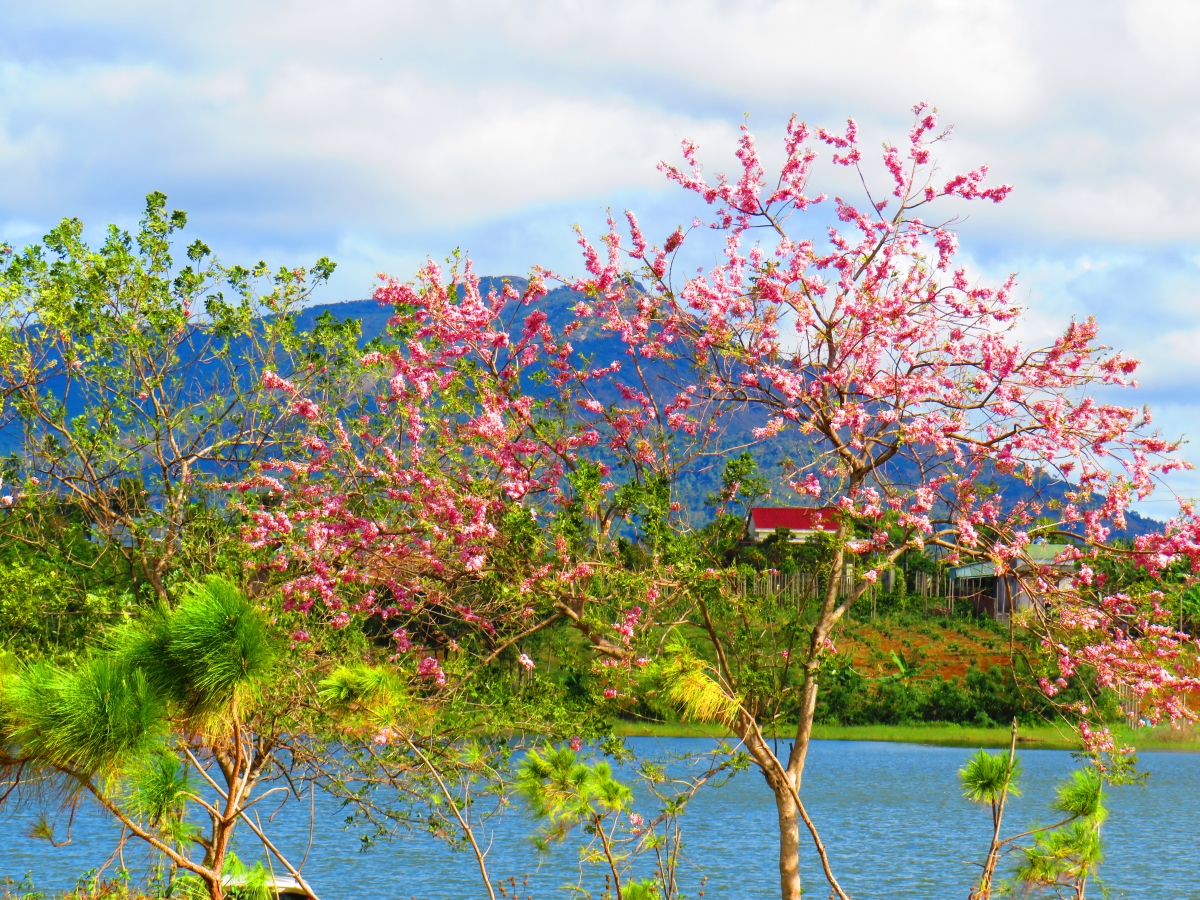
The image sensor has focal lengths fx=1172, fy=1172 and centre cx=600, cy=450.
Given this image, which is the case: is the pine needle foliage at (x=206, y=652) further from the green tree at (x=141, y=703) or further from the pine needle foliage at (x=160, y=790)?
the pine needle foliage at (x=160, y=790)

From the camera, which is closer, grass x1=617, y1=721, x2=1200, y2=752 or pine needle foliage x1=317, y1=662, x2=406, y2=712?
pine needle foliage x1=317, y1=662, x2=406, y2=712

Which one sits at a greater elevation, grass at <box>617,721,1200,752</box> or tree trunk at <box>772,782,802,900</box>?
tree trunk at <box>772,782,802,900</box>

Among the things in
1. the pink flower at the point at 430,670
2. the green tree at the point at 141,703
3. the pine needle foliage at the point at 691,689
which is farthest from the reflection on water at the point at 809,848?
the green tree at the point at 141,703

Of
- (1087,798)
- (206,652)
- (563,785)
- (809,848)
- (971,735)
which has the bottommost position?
(971,735)

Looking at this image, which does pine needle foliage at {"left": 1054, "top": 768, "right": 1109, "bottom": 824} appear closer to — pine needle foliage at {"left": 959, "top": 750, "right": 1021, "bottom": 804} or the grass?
pine needle foliage at {"left": 959, "top": 750, "right": 1021, "bottom": 804}

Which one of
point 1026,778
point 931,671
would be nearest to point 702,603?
point 1026,778

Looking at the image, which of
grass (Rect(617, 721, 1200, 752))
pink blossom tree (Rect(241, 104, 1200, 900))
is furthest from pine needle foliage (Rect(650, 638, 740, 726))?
grass (Rect(617, 721, 1200, 752))

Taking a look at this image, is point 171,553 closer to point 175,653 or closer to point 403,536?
point 403,536

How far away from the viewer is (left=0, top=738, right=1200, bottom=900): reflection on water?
1892cm

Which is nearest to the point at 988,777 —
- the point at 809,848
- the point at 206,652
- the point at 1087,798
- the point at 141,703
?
the point at 1087,798

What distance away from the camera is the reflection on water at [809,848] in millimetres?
18922

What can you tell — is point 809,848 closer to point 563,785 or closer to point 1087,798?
point 1087,798

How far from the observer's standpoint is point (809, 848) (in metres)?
22.7

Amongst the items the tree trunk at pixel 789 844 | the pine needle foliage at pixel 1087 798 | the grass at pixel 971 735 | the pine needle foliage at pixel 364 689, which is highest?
the pine needle foliage at pixel 364 689
